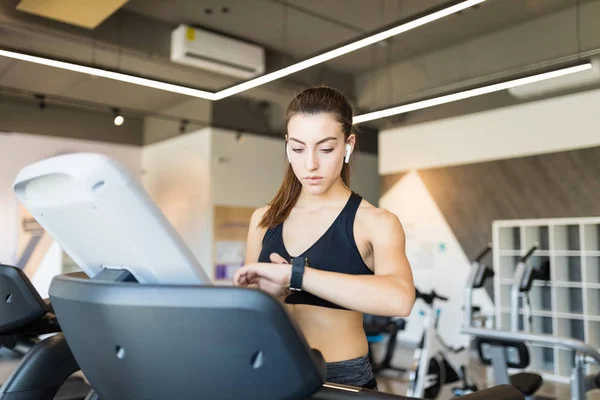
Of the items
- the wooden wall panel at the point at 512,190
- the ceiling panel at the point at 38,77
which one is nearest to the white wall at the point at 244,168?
the ceiling panel at the point at 38,77

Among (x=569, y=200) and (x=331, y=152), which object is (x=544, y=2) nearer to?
(x=569, y=200)

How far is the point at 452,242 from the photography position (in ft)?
23.1

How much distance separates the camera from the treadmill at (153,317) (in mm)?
656

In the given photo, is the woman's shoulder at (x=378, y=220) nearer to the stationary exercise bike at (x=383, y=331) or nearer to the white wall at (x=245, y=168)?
the stationary exercise bike at (x=383, y=331)

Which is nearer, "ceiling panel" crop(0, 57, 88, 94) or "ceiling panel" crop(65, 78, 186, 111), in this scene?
"ceiling panel" crop(0, 57, 88, 94)

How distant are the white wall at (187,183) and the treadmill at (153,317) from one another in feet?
21.5

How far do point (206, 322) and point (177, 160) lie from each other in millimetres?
7807

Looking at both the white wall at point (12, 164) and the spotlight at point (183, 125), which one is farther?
the spotlight at point (183, 125)

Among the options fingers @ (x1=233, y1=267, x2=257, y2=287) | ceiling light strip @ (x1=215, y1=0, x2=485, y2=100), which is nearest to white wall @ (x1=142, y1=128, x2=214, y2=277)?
ceiling light strip @ (x1=215, y1=0, x2=485, y2=100)

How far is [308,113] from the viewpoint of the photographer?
1111mm

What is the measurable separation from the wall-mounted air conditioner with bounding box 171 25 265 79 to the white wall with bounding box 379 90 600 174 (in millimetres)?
2467

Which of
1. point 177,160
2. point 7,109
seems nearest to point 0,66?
point 7,109

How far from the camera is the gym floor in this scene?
4.91 metres

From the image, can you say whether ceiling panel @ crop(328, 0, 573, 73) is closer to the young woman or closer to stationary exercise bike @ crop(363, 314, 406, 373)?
stationary exercise bike @ crop(363, 314, 406, 373)
